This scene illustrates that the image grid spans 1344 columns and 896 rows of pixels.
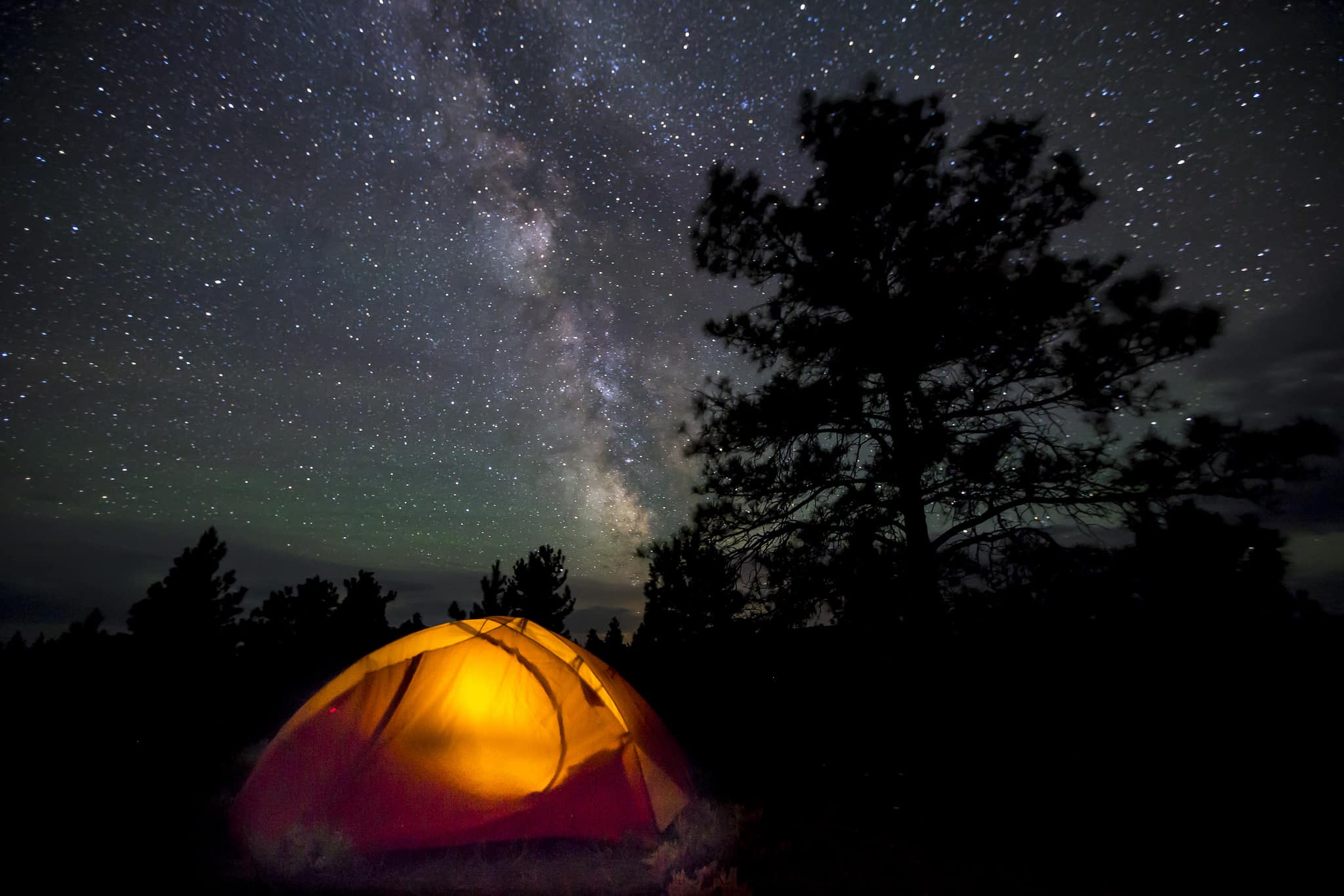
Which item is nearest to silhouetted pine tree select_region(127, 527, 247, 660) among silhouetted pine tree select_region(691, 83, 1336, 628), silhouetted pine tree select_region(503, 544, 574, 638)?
silhouetted pine tree select_region(503, 544, 574, 638)

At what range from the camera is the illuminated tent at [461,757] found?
4.04 m

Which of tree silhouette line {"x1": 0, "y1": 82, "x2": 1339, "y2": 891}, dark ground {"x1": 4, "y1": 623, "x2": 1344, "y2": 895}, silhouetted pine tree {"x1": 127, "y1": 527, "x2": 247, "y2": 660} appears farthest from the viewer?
silhouetted pine tree {"x1": 127, "y1": 527, "x2": 247, "y2": 660}

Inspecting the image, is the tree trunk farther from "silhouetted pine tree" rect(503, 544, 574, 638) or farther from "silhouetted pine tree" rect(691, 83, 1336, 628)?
"silhouetted pine tree" rect(503, 544, 574, 638)

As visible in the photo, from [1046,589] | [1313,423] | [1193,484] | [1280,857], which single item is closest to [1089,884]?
[1280,857]

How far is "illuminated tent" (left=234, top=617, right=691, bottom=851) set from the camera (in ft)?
13.3

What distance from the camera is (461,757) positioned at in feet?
13.9

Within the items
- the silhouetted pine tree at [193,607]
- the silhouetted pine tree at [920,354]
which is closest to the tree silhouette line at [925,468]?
the silhouetted pine tree at [920,354]

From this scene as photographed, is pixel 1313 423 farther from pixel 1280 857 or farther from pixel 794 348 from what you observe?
pixel 794 348

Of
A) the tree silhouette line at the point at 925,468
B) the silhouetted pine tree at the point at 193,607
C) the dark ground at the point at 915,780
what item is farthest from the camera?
the silhouetted pine tree at the point at 193,607

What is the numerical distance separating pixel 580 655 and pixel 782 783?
3.28m

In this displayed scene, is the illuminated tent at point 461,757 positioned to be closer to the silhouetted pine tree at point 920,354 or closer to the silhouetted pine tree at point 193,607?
the silhouetted pine tree at point 920,354

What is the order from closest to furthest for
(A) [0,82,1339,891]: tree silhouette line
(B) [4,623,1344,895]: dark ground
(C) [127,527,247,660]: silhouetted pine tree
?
1. (B) [4,623,1344,895]: dark ground
2. (A) [0,82,1339,891]: tree silhouette line
3. (C) [127,527,247,660]: silhouetted pine tree

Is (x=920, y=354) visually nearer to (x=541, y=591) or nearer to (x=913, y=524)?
(x=913, y=524)

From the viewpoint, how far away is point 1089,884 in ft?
12.9
